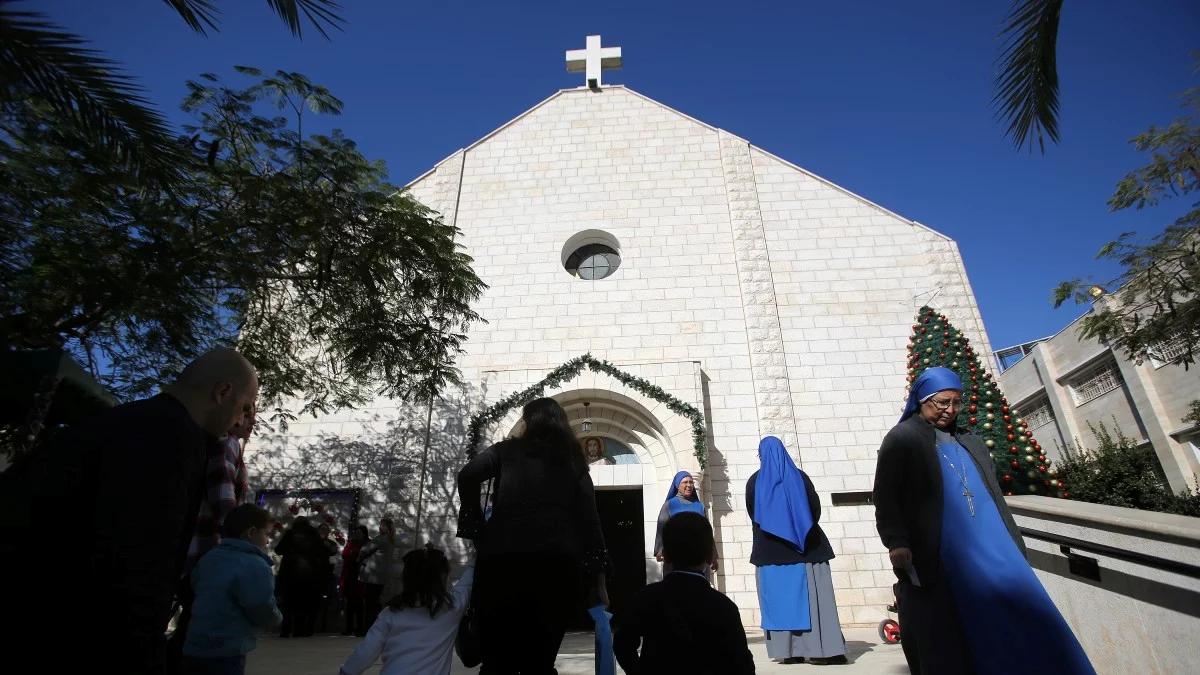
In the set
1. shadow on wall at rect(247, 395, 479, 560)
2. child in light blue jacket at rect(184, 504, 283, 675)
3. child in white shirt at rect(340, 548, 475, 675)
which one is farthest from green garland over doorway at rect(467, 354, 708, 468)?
child in light blue jacket at rect(184, 504, 283, 675)

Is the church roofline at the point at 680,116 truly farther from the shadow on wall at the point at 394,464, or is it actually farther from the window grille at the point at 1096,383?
the window grille at the point at 1096,383

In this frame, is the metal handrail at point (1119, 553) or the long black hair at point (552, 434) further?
the long black hair at point (552, 434)

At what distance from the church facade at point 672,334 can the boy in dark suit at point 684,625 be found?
193 inches

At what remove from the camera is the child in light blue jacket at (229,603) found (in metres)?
2.50

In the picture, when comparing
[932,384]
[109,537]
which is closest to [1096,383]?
[932,384]

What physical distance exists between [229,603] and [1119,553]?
4.31m

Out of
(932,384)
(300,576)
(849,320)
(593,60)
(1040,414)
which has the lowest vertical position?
(300,576)

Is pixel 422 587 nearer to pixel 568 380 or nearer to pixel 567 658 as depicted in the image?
pixel 567 658

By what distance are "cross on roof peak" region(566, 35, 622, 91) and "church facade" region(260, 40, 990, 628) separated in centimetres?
173

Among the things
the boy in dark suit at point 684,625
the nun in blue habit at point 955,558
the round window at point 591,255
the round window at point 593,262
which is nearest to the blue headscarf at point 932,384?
the nun in blue habit at point 955,558

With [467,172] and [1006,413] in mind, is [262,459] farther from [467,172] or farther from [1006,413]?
[1006,413]

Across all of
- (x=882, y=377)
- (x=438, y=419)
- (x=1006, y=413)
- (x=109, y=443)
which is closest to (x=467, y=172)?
(x=438, y=419)

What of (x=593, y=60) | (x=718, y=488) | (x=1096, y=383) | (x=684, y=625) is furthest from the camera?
(x=1096, y=383)

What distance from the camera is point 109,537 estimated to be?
47.7 inches
